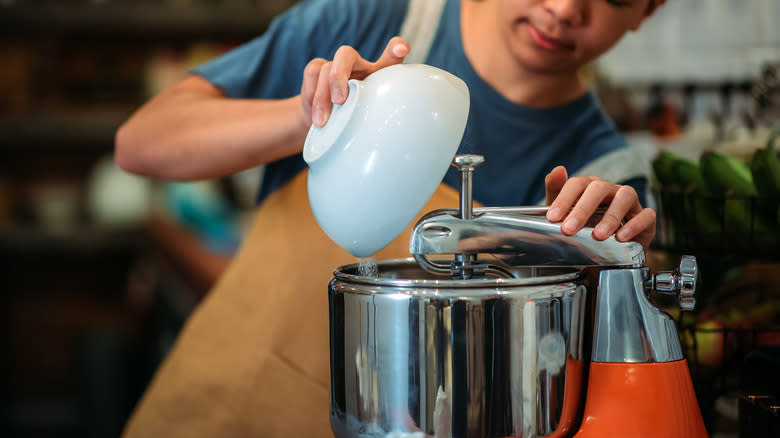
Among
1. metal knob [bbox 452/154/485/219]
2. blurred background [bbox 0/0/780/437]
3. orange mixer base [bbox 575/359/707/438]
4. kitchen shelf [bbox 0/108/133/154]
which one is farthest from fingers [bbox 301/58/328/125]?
kitchen shelf [bbox 0/108/133/154]

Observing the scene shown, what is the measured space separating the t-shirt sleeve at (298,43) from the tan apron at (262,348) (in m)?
0.10

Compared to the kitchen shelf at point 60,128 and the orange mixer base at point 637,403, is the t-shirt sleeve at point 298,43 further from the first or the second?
the kitchen shelf at point 60,128

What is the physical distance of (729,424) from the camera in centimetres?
79

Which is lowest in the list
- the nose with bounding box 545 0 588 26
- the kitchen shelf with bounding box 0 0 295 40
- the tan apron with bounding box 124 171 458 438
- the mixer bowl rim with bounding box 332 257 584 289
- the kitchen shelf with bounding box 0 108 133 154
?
the tan apron with bounding box 124 171 458 438

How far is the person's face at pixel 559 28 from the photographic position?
0.52 m

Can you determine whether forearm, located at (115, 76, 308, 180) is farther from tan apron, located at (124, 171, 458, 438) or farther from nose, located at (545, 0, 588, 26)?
nose, located at (545, 0, 588, 26)

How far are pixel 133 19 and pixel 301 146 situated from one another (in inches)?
95.2

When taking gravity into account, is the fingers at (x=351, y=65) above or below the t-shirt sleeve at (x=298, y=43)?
below

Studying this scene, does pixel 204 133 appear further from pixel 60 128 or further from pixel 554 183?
pixel 60 128

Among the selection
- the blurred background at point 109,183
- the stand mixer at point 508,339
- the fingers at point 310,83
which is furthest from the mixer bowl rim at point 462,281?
the blurred background at point 109,183

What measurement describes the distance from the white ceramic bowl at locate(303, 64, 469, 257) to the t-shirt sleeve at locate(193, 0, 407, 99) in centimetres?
12

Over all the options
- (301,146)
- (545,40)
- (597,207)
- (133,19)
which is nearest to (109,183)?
(133,19)

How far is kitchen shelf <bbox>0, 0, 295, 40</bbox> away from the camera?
2.66 meters

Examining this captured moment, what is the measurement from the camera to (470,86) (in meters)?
0.45
